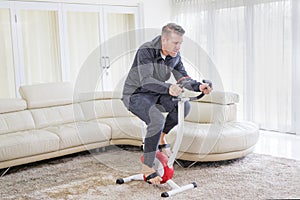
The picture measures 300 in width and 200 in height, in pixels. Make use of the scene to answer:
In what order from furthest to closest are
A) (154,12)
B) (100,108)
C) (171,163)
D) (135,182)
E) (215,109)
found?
1. (154,12)
2. (100,108)
3. (215,109)
4. (135,182)
5. (171,163)

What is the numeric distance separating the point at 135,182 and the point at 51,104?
1804 millimetres

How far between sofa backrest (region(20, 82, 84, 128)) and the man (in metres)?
1.66

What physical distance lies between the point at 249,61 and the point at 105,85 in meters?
2.25

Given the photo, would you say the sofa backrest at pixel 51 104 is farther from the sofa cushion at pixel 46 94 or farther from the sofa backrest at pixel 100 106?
the sofa backrest at pixel 100 106

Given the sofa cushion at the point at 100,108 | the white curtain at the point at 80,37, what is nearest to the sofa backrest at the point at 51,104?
the sofa cushion at the point at 100,108

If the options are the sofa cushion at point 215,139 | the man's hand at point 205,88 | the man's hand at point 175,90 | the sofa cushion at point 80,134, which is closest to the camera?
the man's hand at point 175,90

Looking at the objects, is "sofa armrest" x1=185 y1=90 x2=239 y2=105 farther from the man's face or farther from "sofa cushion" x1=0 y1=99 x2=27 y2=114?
"sofa cushion" x1=0 y1=99 x2=27 y2=114

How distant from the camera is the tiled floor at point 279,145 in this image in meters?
4.18

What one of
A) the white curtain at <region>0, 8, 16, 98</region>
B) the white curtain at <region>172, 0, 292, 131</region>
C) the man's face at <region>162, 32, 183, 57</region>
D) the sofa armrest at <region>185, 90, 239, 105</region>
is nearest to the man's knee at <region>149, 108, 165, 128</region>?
the man's face at <region>162, 32, 183, 57</region>

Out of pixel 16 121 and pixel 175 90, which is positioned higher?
pixel 175 90

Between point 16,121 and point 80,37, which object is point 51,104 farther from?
point 80,37

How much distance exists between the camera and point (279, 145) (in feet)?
15.0

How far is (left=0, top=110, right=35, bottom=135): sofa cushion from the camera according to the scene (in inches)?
165

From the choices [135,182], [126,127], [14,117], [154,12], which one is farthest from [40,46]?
[135,182]
